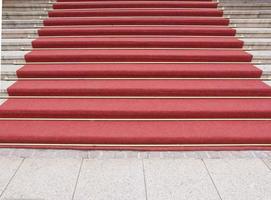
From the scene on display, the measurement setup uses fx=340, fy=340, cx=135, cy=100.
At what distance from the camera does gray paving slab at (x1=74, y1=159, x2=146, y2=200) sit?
2.84 m

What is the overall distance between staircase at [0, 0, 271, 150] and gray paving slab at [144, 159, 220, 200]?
11.2 inches

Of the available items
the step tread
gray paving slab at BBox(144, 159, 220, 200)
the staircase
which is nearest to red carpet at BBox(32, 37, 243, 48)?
the staircase

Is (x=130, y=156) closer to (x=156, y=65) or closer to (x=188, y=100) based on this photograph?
(x=188, y=100)

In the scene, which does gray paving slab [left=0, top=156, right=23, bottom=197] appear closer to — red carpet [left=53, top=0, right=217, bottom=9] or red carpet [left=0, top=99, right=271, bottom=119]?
red carpet [left=0, top=99, right=271, bottom=119]

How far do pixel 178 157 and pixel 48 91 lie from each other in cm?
194

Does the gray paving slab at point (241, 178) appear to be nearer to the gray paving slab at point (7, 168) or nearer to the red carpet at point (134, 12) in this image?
the gray paving slab at point (7, 168)

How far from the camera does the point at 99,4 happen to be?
22.0ft

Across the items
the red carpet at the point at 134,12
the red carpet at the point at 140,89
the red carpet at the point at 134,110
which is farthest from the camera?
the red carpet at the point at 134,12

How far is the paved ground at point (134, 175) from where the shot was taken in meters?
2.86

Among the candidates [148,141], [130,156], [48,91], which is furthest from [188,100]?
[48,91]

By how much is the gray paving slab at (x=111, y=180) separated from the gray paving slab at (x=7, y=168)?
2.07ft

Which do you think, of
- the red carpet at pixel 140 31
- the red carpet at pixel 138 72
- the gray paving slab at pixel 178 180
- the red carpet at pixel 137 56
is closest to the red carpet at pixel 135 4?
the red carpet at pixel 140 31

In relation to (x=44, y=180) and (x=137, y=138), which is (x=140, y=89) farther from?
(x=44, y=180)

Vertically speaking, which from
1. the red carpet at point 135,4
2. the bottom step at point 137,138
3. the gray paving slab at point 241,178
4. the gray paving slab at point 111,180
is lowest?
the gray paving slab at point 241,178
